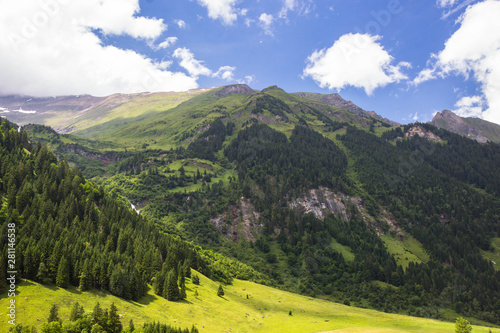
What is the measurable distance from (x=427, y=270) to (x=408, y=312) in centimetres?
4869

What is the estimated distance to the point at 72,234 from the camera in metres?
101

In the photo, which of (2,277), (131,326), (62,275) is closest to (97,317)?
(131,326)

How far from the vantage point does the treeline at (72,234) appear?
78438 mm

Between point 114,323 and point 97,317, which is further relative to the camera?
point 114,323

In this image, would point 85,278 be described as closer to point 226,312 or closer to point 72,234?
point 72,234

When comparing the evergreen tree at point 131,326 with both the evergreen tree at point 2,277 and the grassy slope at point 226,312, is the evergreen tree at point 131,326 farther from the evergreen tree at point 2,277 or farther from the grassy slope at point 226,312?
the evergreen tree at point 2,277

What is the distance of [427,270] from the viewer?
191875 millimetres

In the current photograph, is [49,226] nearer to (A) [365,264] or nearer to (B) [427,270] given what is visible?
(A) [365,264]

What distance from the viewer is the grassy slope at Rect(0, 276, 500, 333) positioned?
65.6m

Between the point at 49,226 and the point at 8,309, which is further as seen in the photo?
the point at 49,226

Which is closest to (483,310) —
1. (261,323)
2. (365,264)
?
(365,264)

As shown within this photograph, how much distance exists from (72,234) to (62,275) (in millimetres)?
29432

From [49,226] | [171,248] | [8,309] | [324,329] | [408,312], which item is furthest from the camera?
[408,312]

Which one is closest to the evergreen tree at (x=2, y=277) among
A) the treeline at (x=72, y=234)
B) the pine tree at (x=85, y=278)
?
the treeline at (x=72, y=234)
